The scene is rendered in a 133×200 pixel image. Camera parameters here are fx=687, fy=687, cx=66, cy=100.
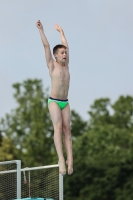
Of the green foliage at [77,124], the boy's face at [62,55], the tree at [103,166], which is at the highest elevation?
the green foliage at [77,124]

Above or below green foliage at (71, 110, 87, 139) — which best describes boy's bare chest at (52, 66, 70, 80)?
below

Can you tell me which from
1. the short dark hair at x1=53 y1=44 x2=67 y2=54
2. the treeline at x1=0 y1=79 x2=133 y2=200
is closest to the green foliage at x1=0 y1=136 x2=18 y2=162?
the treeline at x1=0 y1=79 x2=133 y2=200

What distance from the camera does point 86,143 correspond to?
43938mm

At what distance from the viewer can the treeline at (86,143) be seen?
39781mm

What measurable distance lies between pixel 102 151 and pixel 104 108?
7199 millimetres

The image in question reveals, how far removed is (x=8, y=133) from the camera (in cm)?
4828

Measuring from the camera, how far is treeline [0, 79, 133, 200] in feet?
131

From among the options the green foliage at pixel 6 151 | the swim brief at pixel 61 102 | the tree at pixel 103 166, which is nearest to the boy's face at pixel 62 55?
the swim brief at pixel 61 102

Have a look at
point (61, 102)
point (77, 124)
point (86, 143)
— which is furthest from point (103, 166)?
Answer: point (61, 102)

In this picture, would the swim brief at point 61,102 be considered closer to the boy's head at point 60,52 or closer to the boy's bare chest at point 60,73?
the boy's bare chest at point 60,73

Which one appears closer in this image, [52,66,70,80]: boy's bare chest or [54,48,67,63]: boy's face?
[52,66,70,80]: boy's bare chest

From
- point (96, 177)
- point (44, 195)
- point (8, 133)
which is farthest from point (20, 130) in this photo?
point (44, 195)

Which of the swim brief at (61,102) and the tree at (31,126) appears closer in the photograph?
the swim brief at (61,102)

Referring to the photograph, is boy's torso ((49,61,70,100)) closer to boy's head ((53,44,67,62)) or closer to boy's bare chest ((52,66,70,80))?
boy's bare chest ((52,66,70,80))
